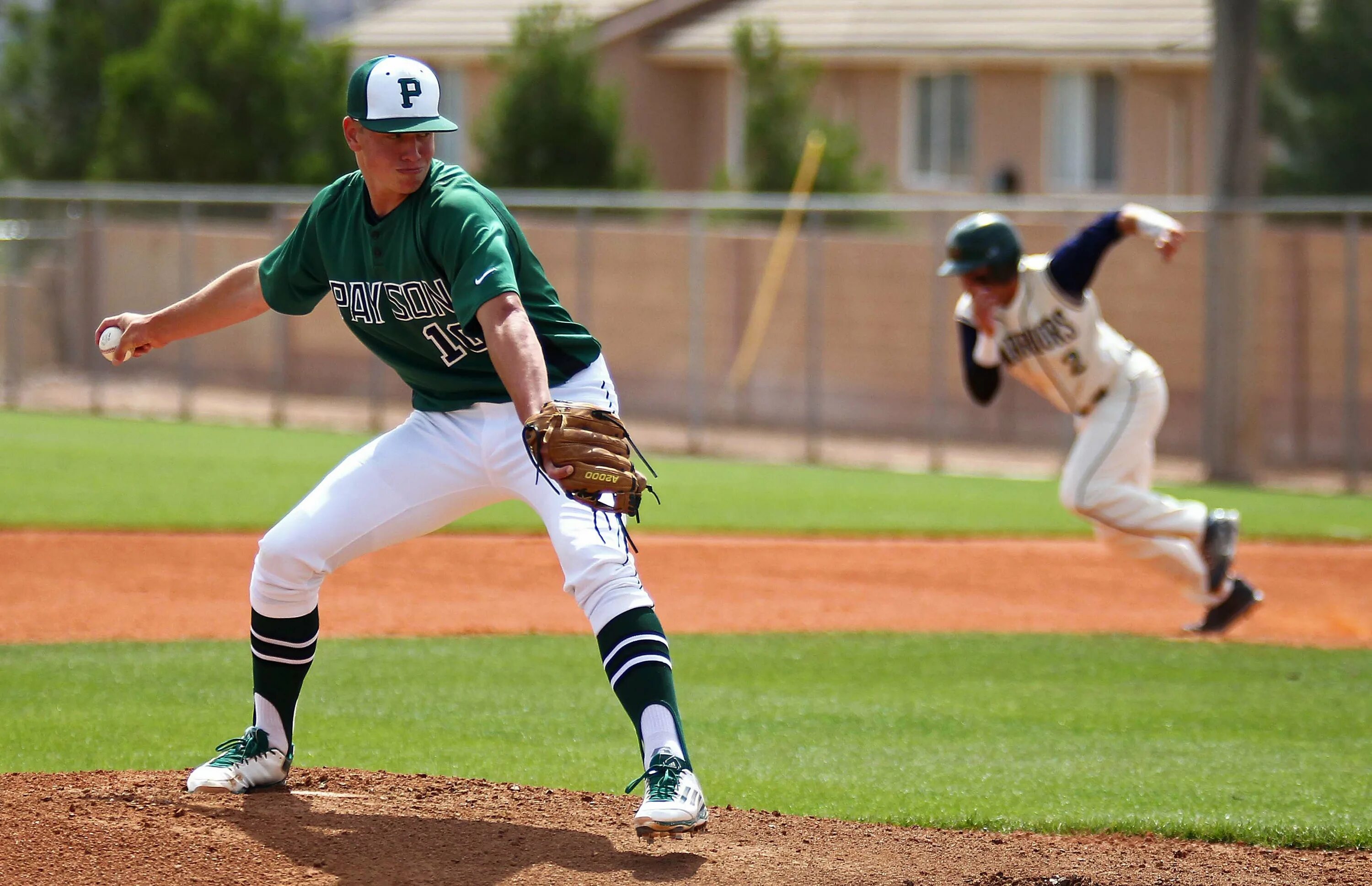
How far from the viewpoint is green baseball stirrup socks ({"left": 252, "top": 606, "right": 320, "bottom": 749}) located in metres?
4.64

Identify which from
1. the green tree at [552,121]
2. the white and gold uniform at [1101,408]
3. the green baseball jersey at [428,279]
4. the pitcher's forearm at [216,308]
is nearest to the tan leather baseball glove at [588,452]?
the green baseball jersey at [428,279]

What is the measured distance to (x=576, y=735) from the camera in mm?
5891

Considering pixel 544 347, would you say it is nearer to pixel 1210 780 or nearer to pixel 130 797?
pixel 130 797

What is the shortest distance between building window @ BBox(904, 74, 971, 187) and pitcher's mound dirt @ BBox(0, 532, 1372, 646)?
1394cm

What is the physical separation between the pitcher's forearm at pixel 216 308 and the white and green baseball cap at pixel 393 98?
740mm

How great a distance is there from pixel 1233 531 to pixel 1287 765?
251 cm

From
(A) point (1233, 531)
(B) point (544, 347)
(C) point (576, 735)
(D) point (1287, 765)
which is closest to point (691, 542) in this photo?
(A) point (1233, 531)

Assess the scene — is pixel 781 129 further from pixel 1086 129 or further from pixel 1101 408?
pixel 1101 408

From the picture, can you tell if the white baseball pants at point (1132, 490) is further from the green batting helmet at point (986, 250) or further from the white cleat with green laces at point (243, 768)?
the white cleat with green laces at point (243, 768)

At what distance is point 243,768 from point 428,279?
1516 millimetres

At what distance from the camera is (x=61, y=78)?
82.3 feet

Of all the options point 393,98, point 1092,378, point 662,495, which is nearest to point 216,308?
point 393,98

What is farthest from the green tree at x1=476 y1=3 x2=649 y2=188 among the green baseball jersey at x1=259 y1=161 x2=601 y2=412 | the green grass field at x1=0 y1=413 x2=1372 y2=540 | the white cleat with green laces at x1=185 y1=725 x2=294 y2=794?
the white cleat with green laces at x1=185 y1=725 x2=294 y2=794

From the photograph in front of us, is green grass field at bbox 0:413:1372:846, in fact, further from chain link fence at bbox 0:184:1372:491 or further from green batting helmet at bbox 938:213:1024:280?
chain link fence at bbox 0:184:1372:491
